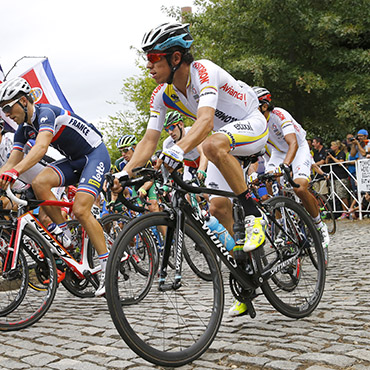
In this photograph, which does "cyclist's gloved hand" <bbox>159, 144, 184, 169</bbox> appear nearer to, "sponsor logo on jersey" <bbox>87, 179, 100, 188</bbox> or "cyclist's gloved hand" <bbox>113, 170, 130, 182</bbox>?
"cyclist's gloved hand" <bbox>113, 170, 130, 182</bbox>

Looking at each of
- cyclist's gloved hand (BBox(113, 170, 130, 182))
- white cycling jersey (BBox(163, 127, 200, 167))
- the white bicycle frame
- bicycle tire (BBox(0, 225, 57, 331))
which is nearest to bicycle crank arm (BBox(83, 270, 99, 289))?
the white bicycle frame

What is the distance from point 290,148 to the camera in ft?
23.7

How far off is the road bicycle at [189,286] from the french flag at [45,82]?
34.9ft

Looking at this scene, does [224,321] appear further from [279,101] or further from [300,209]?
[279,101]

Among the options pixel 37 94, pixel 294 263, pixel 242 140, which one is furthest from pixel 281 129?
pixel 37 94

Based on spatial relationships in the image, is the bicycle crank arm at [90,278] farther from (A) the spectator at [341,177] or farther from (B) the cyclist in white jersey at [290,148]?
(A) the spectator at [341,177]

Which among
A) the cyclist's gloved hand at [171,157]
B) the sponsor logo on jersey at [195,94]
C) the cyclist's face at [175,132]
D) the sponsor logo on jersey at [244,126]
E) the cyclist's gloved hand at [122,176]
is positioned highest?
the cyclist's face at [175,132]

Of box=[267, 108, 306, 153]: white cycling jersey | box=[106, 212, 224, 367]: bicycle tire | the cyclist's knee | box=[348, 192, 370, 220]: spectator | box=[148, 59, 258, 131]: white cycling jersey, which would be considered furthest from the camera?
box=[348, 192, 370, 220]: spectator

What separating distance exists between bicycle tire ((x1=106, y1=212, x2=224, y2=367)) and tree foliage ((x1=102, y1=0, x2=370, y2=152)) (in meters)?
16.1

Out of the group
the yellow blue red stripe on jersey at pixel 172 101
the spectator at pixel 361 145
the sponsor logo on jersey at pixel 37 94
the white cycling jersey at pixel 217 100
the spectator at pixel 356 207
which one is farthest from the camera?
the spectator at pixel 356 207

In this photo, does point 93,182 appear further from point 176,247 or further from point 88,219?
point 176,247

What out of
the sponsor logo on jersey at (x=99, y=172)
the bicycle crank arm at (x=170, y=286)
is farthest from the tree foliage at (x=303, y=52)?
the bicycle crank arm at (x=170, y=286)

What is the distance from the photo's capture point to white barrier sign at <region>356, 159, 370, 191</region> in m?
14.8

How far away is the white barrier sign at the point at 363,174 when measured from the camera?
14820 millimetres
